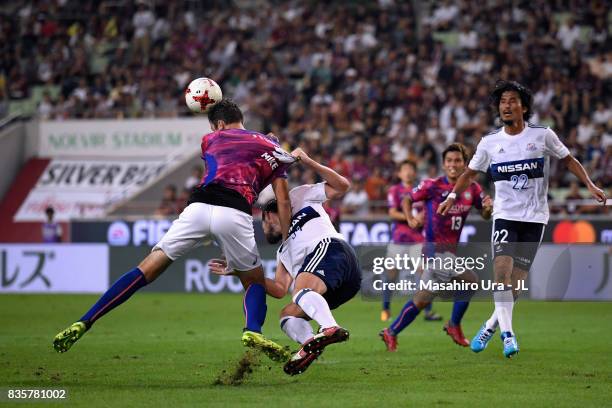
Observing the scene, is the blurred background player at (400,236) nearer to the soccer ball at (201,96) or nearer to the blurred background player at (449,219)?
the blurred background player at (449,219)

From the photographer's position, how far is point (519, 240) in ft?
34.1

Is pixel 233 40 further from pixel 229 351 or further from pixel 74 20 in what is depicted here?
pixel 229 351

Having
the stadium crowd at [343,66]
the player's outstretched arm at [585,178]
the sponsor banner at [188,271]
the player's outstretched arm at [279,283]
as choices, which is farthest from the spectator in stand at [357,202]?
the player's outstretched arm at [279,283]

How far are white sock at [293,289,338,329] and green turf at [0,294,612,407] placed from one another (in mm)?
523

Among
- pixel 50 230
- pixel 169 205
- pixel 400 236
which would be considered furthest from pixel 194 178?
pixel 400 236

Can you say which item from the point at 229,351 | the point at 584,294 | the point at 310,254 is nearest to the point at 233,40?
the point at 584,294

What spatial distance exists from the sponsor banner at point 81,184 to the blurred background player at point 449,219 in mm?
18891

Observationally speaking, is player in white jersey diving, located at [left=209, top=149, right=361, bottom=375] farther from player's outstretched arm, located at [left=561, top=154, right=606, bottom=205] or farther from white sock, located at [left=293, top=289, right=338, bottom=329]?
player's outstretched arm, located at [left=561, top=154, right=606, bottom=205]

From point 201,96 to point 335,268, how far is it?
75.8 inches

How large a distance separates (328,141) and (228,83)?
16.5 ft

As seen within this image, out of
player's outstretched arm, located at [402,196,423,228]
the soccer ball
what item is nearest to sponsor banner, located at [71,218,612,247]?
player's outstretched arm, located at [402,196,423,228]

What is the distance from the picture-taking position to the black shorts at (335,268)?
8812 millimetres

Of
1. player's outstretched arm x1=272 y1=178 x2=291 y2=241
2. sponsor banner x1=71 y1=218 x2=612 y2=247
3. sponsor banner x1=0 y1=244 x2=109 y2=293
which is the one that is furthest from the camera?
sponsor banner x1=0 y1=244 x2=109 y2=293

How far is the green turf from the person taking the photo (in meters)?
7.79
